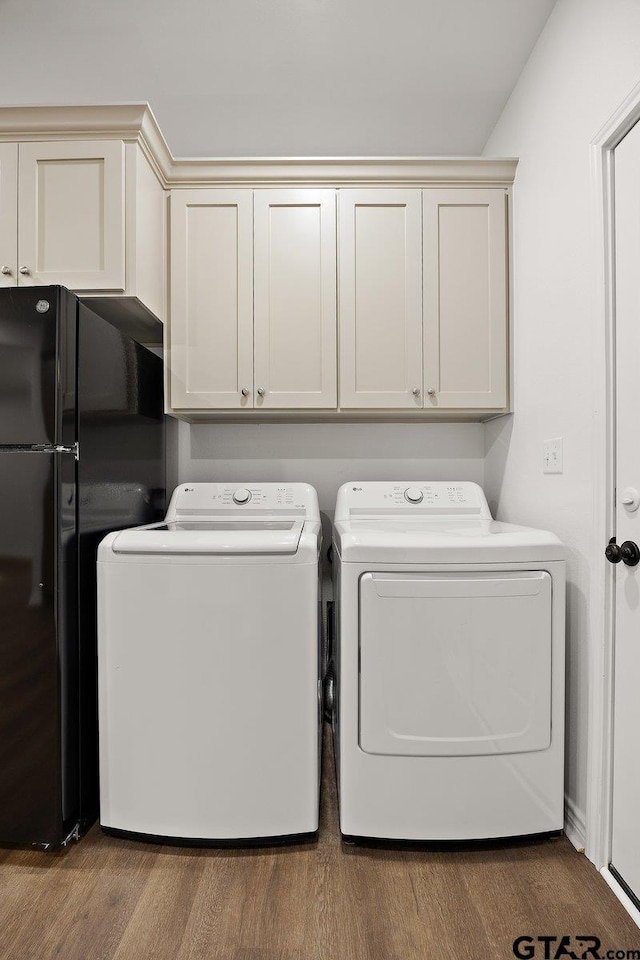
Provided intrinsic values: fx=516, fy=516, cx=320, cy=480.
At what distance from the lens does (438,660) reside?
56.7 inches

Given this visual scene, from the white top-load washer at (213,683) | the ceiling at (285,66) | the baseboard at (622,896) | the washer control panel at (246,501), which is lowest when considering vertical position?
the baseboard at (622,896)

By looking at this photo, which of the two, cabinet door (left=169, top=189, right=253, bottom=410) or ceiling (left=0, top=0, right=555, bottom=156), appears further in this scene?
cabinet door (left=169, top=189, right=253, bottom=410)

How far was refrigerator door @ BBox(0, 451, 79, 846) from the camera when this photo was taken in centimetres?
144

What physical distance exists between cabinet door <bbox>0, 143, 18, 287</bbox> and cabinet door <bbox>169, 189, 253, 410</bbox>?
1.75 feet

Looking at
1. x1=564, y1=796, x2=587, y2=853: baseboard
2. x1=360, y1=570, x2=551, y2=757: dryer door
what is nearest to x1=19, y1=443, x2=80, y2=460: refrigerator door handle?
x1=360, y1=570, x2=551, y2=757: dryer door

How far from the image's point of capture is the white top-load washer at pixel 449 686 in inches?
56.9

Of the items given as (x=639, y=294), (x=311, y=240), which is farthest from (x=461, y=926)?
(x=311, y=240)

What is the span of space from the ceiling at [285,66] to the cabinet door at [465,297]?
401 mm

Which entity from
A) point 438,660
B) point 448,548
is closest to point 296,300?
point 448,548

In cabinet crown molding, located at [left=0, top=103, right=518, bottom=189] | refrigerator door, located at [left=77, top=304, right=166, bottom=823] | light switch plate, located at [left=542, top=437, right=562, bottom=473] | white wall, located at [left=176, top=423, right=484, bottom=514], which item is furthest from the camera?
white wall, located at [left=176, top=423, right=484, bottom=514]

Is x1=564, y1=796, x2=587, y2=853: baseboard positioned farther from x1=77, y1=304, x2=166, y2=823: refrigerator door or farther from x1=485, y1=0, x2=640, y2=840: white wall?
x1=77, y1=304, x2=166, y2=823: refrigerator door

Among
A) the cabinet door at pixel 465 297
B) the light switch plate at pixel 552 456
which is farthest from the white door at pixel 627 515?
the cabinet door at pixel 465 297

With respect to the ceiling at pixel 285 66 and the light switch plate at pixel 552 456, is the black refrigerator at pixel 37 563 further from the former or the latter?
the light switch plate at pixel 552 456

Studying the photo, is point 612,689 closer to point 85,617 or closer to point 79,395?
point 85,617
